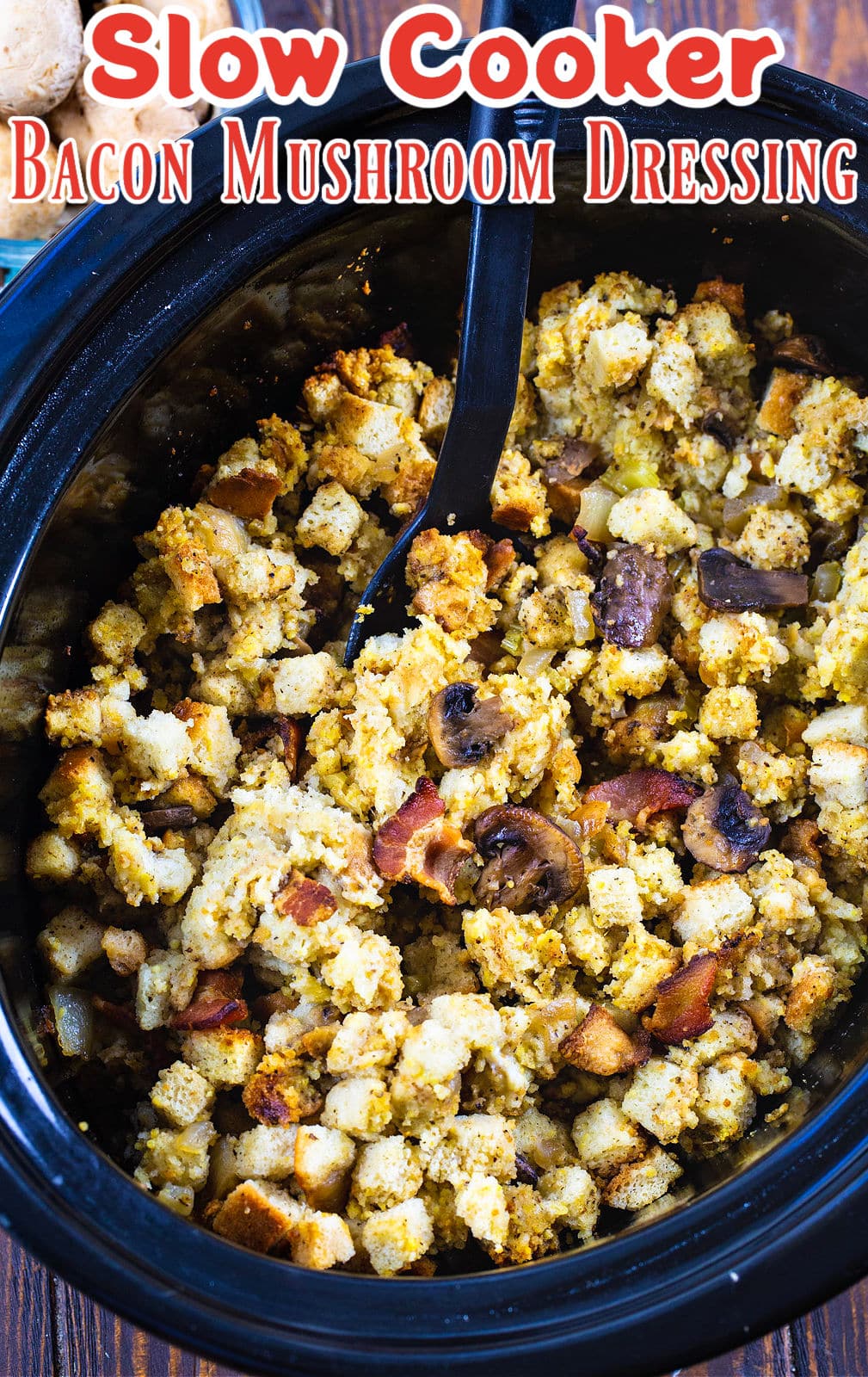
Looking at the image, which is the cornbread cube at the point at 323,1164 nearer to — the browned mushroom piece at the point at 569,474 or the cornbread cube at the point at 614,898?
Result: the cornbread cube at the point at 614,898

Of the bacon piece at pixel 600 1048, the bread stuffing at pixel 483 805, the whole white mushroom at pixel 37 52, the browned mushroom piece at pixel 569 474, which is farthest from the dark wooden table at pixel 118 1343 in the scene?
the whole white mushroom at pixel 37 52

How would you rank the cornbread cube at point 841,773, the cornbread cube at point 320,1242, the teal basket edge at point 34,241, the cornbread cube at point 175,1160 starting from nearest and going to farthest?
the cornbread cube at point 320,1242 < the cornbread cube at point 175,1160 < the cornbread cube at point 841,773 < the teal basket edge at point 34,241

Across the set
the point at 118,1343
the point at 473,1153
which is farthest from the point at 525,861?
the point at 118,1343

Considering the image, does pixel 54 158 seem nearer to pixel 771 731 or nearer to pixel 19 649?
pixel 19 649

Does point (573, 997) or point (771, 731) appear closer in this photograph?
point (573, 997)

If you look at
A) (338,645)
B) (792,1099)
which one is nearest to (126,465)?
(338,645)
